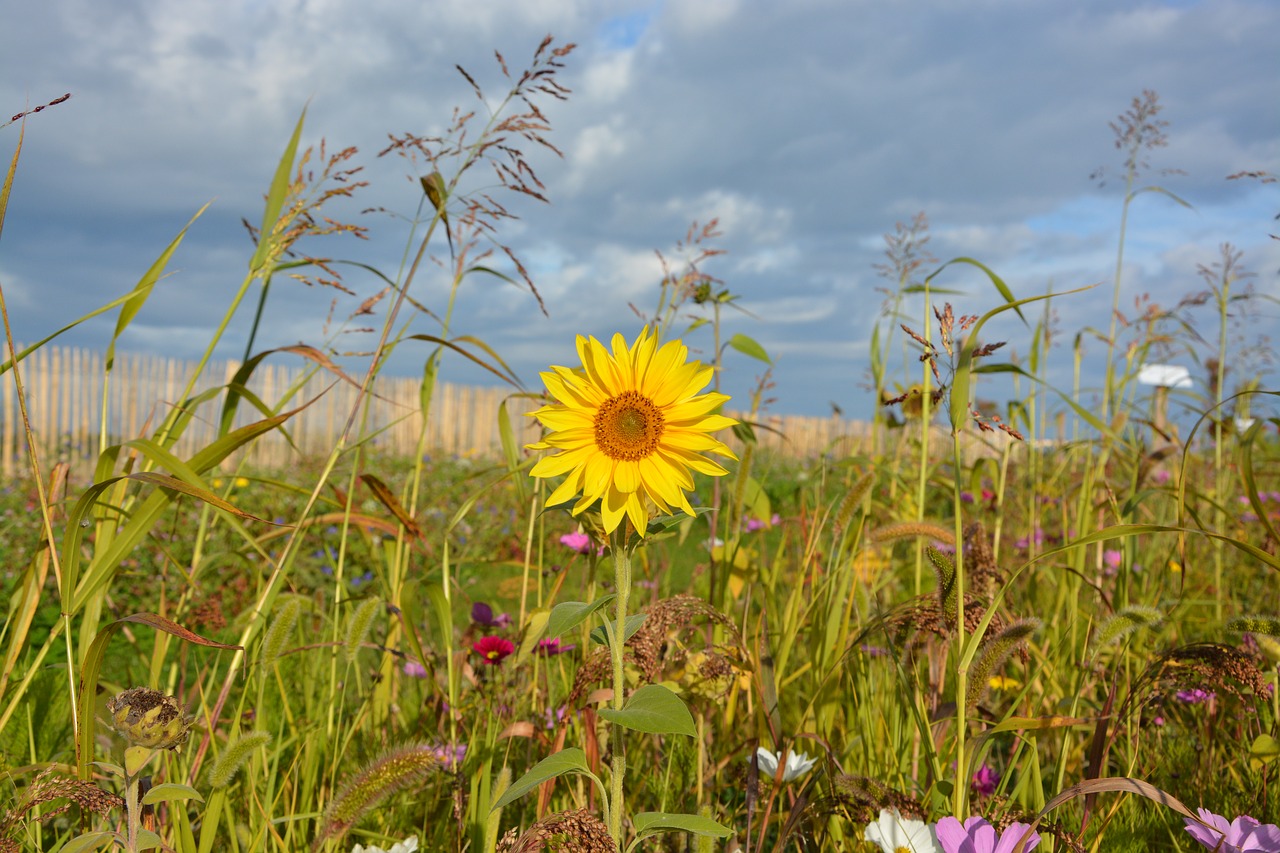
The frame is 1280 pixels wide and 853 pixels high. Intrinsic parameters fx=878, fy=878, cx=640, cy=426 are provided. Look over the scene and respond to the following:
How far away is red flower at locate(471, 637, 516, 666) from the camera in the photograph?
6.30 ft

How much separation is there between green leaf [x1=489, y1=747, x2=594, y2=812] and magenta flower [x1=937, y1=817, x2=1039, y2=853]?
0.44m

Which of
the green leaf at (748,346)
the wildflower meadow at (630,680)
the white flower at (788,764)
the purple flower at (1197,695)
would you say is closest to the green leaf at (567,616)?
the wildflower meadow at (630,680)

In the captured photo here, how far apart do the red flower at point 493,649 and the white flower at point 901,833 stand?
3.10 ft

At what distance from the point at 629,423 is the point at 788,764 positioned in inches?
32.0

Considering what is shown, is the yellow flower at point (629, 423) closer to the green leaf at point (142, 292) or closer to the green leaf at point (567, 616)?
the green leaf at point (567, 616)

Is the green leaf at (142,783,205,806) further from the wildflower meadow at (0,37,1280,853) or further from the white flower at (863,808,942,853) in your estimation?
the white flower at (863,808,942,853)

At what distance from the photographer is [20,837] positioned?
1.49 m

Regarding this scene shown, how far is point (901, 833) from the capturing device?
120 centimetres

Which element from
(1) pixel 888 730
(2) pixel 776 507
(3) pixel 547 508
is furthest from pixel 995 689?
(2) pixel 776 507

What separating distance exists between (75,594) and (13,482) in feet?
26.3

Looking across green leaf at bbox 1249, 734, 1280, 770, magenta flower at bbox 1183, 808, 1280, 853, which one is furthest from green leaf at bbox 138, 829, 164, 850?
green leaf at bbox 1249, 734, 1280, 770

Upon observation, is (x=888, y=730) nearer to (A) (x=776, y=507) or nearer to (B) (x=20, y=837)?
(B) (x=20, y=837)

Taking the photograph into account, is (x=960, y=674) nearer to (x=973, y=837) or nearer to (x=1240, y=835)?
(x=973, y=837)

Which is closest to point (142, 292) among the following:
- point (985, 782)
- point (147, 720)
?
point (147, 720)
